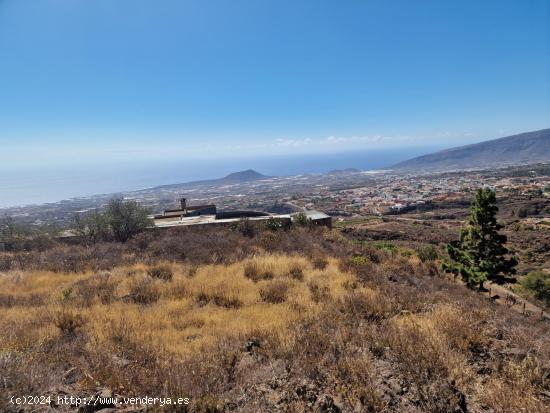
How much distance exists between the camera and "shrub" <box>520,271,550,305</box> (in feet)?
65.6

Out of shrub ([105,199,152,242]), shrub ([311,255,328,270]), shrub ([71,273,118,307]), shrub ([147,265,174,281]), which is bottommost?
shrub ([311,255,328,270])

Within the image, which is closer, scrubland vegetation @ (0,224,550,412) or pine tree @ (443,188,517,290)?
scrubland vegetation @ (0,224,550,412)

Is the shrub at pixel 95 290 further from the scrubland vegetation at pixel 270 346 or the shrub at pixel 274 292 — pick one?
the shrub at pixel 274 292

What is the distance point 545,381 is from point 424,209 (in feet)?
277

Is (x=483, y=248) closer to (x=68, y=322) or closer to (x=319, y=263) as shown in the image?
(x=319, y=263)

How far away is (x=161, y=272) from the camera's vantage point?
7.96 meters

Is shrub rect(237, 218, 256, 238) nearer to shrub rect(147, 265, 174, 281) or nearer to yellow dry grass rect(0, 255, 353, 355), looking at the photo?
yellow dry grass rect(0, 255, 353, 355)

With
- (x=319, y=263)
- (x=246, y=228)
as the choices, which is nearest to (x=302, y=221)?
(x=246, y=228)

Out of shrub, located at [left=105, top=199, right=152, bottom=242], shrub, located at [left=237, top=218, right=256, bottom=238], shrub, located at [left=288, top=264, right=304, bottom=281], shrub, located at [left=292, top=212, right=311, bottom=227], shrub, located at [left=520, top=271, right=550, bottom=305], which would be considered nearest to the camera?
shrub, located at [left=288, top=264, right=304, bottom=281]

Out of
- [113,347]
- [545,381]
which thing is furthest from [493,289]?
[113,347]

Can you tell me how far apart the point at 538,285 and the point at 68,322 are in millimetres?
26773

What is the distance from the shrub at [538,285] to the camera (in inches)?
787

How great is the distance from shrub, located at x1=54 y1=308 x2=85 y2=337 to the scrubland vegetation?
2 centimetres

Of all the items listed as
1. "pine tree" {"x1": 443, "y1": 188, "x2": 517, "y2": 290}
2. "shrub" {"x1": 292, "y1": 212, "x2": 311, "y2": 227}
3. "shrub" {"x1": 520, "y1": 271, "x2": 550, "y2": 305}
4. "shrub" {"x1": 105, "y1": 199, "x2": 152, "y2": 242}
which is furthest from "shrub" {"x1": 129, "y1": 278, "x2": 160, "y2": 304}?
"shrub" {"x1": 520, "y1": 271, "x2": 550, "y2": 305}
